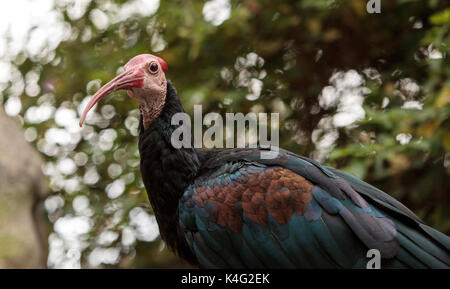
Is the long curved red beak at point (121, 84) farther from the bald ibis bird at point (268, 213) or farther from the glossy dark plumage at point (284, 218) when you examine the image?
the glossy dark plumage at point (284, 218)

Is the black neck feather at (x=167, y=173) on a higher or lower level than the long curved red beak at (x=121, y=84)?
lower

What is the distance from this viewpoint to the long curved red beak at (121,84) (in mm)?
2494

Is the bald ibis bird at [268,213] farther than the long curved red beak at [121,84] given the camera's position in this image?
No

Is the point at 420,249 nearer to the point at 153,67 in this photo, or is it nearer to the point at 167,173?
the point at 167,173

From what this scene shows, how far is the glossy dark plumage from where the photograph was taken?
220 centimetres

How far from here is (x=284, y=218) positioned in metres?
2.31

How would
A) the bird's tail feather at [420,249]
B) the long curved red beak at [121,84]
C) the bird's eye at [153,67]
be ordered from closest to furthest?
1. the bird's tail feather at [420,249]
2. the long curved red beak at [121,84]
3. the bird's eye at [153,67]

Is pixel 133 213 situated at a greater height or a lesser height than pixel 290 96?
lesser

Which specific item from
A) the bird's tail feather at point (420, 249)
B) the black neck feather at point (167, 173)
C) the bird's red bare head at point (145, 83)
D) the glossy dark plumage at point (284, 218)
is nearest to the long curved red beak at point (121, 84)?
the bird's red bare head at point (145, 83)

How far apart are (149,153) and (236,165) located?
457 millimetres

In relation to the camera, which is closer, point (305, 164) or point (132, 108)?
point (305, 164)
